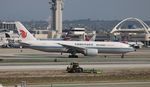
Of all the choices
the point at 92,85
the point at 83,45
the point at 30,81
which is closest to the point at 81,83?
the point at 92,85

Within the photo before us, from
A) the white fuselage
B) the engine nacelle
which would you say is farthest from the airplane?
the engine nacelle

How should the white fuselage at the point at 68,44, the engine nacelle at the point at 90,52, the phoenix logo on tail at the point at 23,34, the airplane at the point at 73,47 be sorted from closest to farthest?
the engine nacelle at the point at 90,52, the airplane at the point at 73,47, the white fuselage at the point at 68,44, the phoenix logo on tail at the point at 23,34

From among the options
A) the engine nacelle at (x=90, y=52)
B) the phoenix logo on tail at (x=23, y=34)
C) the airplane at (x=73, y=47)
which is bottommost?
the engine nacelle at (x=90, y=52)

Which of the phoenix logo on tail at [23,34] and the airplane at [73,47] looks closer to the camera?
the airplane at [73,47]

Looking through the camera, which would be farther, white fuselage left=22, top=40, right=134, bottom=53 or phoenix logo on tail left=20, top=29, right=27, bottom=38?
phoenix logo on tail left=20, top=29, right=27, bottom=38

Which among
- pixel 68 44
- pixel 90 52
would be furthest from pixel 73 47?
pixel 90 52

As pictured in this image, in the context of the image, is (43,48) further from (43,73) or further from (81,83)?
(81,83)

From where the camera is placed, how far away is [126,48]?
304 ft

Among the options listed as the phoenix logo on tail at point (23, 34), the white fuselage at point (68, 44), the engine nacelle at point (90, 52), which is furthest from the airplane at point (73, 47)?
the phoenix logo on tail at point (23, 34)

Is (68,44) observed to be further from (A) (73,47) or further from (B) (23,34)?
(B) (23,34)

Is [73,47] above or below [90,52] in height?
above

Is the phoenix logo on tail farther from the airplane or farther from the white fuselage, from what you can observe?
the white fuselage

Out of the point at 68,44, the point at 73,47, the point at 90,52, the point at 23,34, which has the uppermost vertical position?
the point at 23,34

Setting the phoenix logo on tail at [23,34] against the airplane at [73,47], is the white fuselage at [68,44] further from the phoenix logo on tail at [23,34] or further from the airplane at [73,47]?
the phoenix logo on tail at [23,34]
